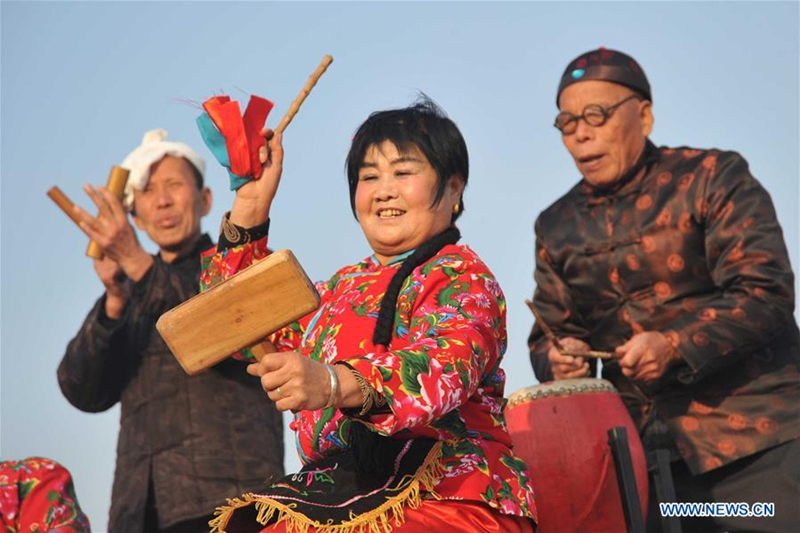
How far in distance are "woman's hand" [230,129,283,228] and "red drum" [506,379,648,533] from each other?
1.36m

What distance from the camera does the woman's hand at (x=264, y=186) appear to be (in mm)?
3342

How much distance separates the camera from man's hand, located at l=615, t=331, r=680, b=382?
426 cm

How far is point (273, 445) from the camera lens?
5.53 metres

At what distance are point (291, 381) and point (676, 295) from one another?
253 cm

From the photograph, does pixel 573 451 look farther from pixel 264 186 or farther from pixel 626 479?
pixel 264 186

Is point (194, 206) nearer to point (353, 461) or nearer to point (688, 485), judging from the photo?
point (688, 485)

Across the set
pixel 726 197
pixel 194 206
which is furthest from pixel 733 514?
pixel 194 206

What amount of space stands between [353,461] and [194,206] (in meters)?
3.31

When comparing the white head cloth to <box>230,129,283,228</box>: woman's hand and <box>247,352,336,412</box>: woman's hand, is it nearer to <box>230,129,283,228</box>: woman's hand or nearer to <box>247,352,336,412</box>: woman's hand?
<box>230,129,283,228</box>: woman's hand

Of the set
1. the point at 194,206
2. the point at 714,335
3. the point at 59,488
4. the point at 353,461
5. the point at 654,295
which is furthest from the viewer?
the point at 194,206

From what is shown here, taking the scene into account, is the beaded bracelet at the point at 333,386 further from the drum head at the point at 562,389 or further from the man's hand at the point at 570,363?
the man's hand at the point at 570,363

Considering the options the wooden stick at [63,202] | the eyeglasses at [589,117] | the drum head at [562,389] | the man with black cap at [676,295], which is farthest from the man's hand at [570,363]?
the wooden stick at [63,202]

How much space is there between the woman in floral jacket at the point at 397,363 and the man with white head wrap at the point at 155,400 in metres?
2.04

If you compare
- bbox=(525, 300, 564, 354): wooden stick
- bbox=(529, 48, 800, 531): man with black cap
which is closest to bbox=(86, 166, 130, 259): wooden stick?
bbox=(529, 48, 800, 531): man with black cap
